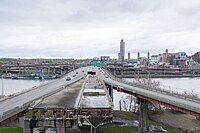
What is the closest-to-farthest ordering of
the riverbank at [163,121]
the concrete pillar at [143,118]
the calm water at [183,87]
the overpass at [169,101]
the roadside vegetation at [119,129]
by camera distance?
the overpass at [169,101], the roadside vegetation at [119,129], the concrete pillar at [143,118], the riverbank at [163,121], the calm water at [183,87]

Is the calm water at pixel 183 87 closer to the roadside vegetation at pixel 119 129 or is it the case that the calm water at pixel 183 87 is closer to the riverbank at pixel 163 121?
the riverbank at pixel 163 121

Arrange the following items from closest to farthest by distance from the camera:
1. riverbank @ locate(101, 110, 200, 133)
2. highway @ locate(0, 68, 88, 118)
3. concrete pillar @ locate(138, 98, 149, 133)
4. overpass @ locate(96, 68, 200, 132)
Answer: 1. overpass @ locate(96, 68, 200, 132)
2. highway @ locate(0, 68, 88, 118)
3. concrete pillar @ locate(138, 98, 149, 133)
4. riverbank @ locate(101, 110, 200, 133)

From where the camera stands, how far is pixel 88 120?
31078mm

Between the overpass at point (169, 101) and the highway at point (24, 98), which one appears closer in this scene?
the overpass at point (169, 101)

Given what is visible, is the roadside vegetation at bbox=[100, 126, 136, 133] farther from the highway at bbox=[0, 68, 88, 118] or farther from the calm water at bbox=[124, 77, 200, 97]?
the calm water at bbox=[124, 77, 200, 97]

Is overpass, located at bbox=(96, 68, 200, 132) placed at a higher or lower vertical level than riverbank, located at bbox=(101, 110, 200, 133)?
higher

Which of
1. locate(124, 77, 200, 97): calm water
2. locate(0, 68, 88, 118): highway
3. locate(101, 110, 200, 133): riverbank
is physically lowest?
locate(101, 110, 200, 133): riverbank

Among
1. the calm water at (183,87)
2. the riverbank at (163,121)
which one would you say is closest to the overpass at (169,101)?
the riverbank at (163,121)

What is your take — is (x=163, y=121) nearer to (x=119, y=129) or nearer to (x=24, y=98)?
(x=119, y=129)

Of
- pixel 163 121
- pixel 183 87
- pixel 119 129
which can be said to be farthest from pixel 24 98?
pixel 183 87

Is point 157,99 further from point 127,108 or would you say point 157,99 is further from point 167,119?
point 127,108

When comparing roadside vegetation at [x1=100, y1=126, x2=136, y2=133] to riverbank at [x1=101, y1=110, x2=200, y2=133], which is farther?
riverbank at [x1=101, y1=110, x2=200, y2=133]

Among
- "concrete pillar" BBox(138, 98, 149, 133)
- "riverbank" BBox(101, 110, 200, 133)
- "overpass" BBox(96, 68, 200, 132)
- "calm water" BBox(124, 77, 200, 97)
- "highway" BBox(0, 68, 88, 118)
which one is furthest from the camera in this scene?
"calm water" BBox(124, 77, 200, 97)

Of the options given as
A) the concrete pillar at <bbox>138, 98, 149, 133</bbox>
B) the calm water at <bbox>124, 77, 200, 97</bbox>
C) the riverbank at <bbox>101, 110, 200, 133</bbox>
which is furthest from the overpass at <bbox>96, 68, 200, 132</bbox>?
the calm water at <bbox>124, 77, 200, 97</bbox>
